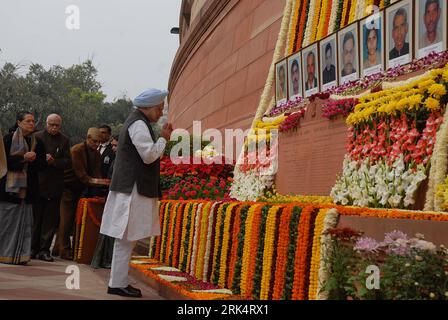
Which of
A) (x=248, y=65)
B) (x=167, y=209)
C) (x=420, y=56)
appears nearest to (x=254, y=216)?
(x=420, y=56)

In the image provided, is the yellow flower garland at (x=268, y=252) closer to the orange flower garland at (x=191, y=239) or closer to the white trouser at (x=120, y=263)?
the white trouser at (x=120, y=263)

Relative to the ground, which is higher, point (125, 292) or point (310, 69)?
point (310, 69)

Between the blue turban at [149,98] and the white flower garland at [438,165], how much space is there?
84.3 inches

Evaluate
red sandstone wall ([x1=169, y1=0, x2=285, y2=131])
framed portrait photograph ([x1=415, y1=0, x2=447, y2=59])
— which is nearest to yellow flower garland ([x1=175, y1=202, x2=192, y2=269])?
framed portrait photograph ([x1=415, y1=0, x2=447, y2=59])

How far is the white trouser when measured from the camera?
5262mm

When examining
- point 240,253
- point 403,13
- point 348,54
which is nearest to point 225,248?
point 240,253

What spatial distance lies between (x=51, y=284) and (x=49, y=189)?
9.29 ft

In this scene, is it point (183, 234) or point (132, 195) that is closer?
point (132, 195)

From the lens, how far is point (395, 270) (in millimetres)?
2928

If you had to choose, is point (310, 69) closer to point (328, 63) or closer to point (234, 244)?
point (328, 63)

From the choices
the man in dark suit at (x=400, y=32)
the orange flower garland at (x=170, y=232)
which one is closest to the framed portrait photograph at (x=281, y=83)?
the orange flower garland at (x=170, y=232)

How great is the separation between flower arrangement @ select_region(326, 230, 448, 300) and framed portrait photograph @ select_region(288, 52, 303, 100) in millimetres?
5692
